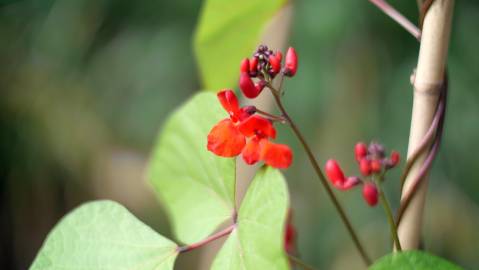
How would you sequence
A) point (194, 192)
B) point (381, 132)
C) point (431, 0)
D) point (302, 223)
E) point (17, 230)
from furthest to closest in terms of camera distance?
point (17, 230)
point (302, 223)
point (381, 132)
point (194, 192)
point (431, 0)

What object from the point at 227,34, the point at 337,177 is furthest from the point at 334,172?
the point at 227,34

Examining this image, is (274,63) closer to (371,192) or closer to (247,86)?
(247,86)

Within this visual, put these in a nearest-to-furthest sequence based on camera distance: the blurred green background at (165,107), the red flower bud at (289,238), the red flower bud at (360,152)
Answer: the red flower bud at (360,152) < the red flower bud at (289,238) < the blurred green background at (165,107)

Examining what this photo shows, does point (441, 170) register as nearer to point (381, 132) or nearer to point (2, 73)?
point (381, 132)

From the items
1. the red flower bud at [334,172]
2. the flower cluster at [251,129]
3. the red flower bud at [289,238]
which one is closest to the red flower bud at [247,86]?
the flower cluster at [251,129]

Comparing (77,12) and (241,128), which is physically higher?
(77,12)

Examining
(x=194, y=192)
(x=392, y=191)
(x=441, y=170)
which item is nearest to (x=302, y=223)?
(x=392, y=191)

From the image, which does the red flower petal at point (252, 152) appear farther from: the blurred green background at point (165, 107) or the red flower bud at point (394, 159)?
the blurred green background at point (165, 107)
